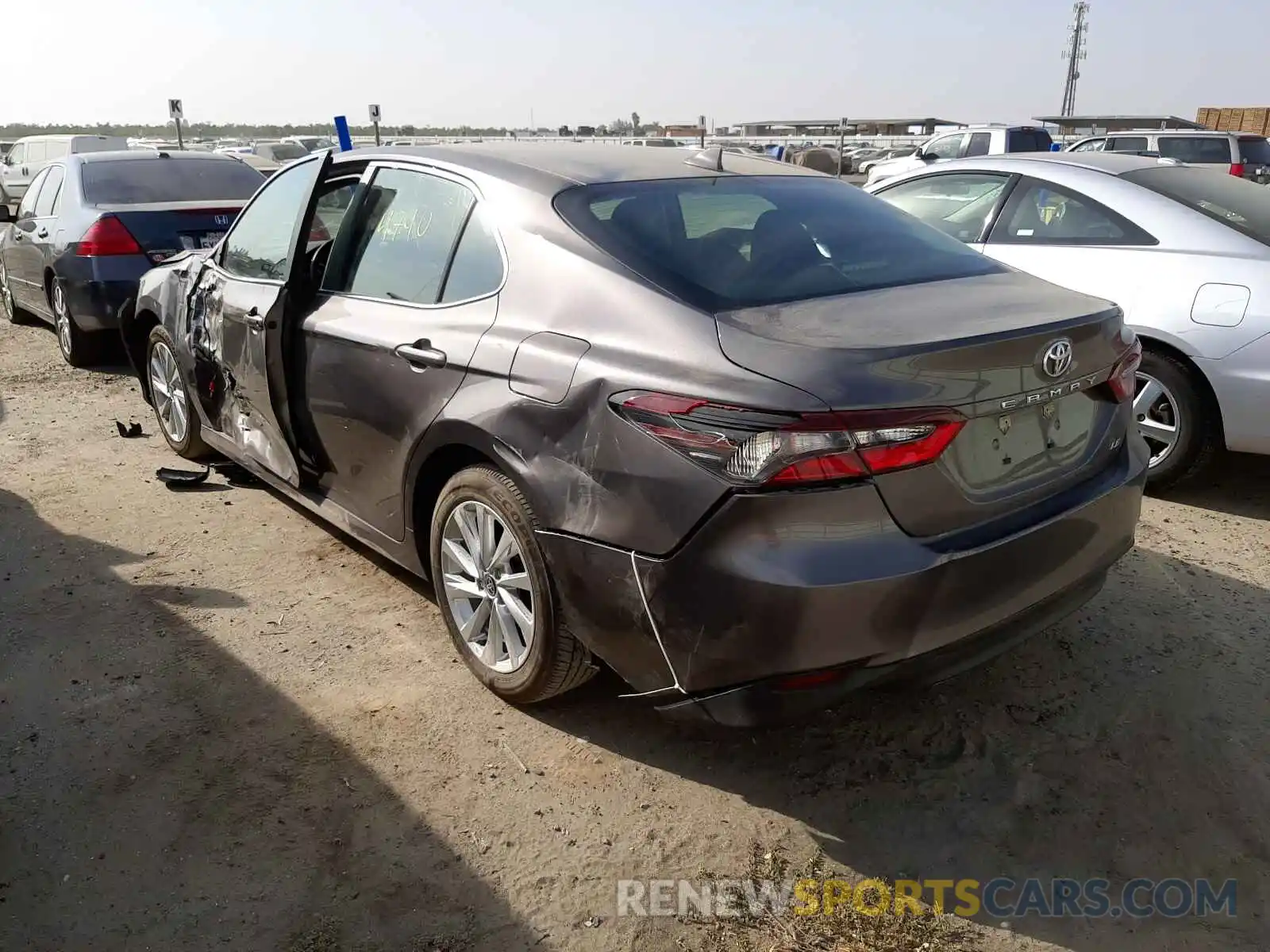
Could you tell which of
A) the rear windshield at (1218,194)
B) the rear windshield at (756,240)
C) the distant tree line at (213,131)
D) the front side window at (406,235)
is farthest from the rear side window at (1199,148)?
the distant tree line at (213,131)

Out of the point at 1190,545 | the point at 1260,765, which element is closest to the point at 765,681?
the point at 1260,765

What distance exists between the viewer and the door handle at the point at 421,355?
9.87 feet

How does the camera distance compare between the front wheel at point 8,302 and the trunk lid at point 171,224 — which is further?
the front wheel at point 8,302

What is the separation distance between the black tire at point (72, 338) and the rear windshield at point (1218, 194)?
23.7ft

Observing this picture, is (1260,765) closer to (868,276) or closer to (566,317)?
(868,276)

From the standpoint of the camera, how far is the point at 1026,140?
18969 millimetres

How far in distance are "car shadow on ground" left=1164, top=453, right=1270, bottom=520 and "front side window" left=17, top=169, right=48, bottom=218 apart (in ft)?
29.7

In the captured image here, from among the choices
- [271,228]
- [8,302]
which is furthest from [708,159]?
[8,302]

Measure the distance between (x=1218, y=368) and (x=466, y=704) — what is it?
12.0 feet

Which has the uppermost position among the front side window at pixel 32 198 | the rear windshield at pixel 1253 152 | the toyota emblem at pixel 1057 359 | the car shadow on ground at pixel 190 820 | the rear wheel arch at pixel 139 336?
the rear windshield at pixel 1253 152

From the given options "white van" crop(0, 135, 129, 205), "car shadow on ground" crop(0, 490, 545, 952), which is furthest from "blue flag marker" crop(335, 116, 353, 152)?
"white van" crop(0, 135, 129, 205)

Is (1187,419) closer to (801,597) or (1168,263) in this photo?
(1168,263)

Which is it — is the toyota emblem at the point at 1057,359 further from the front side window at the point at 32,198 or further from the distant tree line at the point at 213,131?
the distant tree line at the point at 213,131

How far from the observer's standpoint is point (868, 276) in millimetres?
2914
